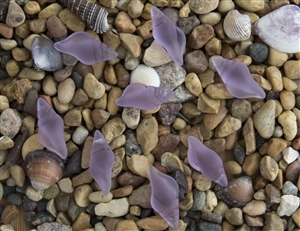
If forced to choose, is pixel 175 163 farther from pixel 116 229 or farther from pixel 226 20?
pixel 226 20

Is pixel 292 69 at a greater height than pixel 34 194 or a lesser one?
greater

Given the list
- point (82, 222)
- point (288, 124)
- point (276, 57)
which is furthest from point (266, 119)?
point (82, 222)

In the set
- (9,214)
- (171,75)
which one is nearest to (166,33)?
(171,75)

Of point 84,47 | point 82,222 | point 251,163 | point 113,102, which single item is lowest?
point 82,222

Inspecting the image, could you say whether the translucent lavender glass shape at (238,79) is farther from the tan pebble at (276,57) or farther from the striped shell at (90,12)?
the striped shell at (90,12)

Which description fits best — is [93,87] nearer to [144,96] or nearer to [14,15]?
[144,96]

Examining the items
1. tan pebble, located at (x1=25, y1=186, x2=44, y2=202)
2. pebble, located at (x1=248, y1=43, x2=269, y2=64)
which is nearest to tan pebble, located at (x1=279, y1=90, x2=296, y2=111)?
pebble, located at (x1=248, y1=43, x2=269, y2=64)

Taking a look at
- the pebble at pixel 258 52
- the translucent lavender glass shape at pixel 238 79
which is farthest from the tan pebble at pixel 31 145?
the pebble at pixel 258 52

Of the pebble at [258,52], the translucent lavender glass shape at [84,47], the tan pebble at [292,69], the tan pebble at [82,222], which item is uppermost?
the translucent lavender glass shape at [84,47]
